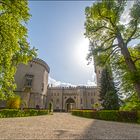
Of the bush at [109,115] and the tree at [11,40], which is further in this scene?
the bush at [109,115]

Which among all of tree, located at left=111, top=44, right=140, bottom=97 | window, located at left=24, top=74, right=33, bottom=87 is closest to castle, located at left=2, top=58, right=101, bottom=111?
window, located at left=24, top=74, right=33, bottom=87

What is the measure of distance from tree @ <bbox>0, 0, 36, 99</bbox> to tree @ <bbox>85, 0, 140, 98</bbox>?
307 inches

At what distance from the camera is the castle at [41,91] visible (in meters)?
42.6

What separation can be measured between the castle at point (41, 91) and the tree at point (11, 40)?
31.6 meters

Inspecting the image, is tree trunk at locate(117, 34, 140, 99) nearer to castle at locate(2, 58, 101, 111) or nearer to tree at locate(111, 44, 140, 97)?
tree at locate(111, 44, 140, 97)

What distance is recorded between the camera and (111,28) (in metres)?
15.5

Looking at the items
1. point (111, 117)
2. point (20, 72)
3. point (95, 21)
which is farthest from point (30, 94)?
point (95, 21)

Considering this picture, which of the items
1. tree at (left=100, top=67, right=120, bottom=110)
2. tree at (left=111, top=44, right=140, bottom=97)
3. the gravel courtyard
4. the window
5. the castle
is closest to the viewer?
the gravel courtyard

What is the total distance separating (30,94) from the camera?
42.9m

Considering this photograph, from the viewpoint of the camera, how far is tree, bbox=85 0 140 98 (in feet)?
44.3

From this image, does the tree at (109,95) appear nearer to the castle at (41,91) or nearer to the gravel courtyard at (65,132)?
the castle at (41,91)

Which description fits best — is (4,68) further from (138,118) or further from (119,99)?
(119,99)

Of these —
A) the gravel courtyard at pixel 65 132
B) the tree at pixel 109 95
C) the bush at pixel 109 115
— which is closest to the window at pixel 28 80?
the tree at pixel 109 95

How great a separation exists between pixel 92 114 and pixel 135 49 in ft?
38.8
